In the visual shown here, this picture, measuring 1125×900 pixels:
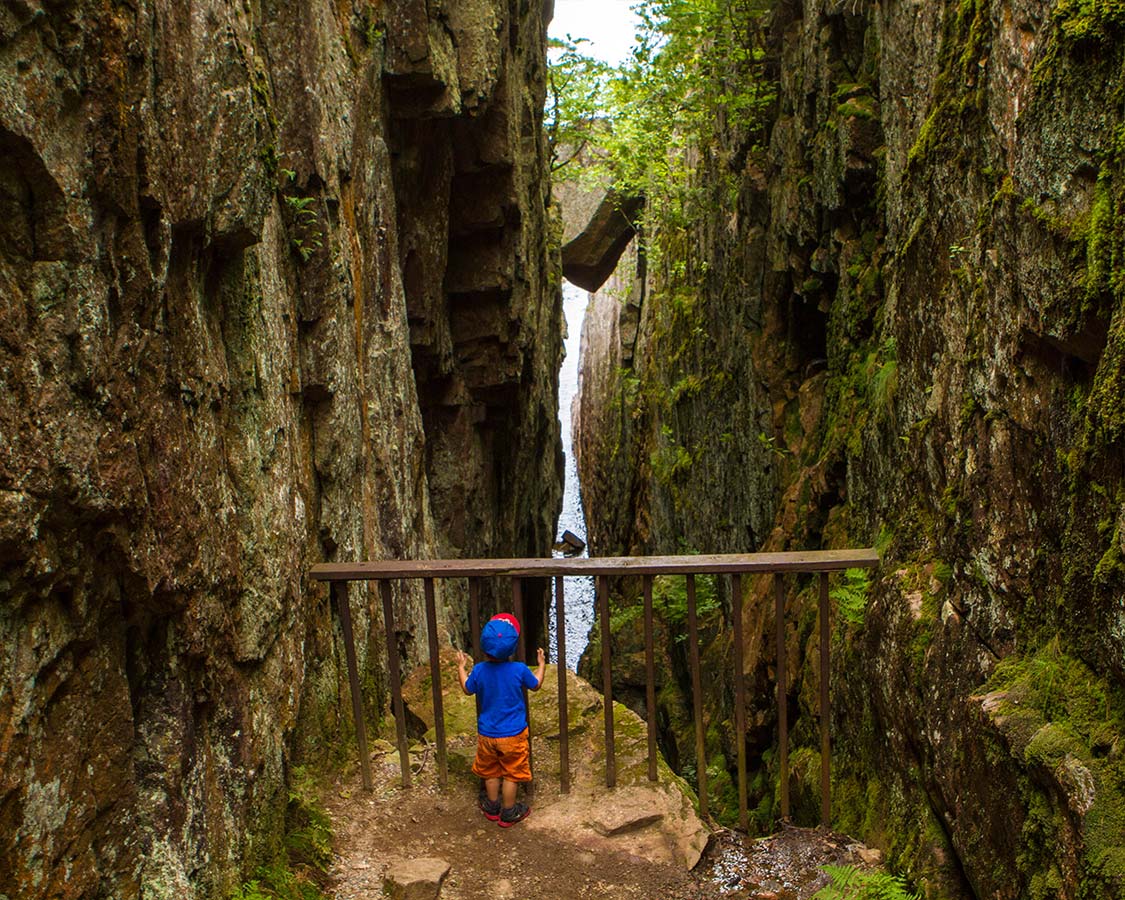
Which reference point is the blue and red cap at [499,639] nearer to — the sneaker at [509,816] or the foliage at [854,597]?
the sneaker at [509,816]

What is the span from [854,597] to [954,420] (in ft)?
6.29

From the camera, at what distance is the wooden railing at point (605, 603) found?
514 cm

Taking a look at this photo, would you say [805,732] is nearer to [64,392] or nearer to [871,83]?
[871,83]

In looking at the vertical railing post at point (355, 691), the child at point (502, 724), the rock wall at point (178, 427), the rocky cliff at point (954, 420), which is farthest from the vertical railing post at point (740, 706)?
the rock wall at point (178, 427)

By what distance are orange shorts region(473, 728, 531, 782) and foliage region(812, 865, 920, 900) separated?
1.75m

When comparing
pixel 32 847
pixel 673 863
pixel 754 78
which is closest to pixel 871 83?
pixel 754 78

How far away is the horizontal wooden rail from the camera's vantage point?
5121 mm

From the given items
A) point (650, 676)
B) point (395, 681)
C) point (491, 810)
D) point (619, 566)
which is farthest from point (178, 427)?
point (650, 676)

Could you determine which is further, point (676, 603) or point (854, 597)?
point (676, 603)

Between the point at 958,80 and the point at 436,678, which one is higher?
the point at 958,80

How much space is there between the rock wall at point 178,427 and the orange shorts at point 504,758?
3.25 ft

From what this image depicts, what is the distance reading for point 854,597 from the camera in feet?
22.2

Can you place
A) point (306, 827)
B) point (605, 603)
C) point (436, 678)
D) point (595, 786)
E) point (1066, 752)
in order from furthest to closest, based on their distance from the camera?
point (595, 786), point (436, 678), point (605, 603), point (306, 827), point (1066, 752)

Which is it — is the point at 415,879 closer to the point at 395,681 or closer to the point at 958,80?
the point at 395,681
